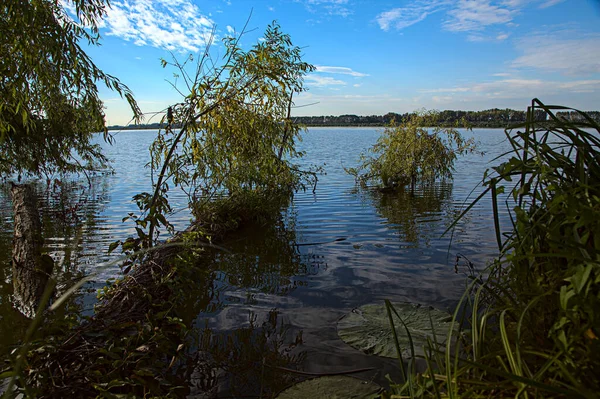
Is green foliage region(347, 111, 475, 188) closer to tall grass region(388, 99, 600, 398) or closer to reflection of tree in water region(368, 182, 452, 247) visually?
reflection of tree in water region(368, 182, 452, 247)

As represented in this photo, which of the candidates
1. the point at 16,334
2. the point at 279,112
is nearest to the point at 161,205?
Answer: the point at 16,334

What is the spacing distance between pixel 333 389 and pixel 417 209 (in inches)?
376

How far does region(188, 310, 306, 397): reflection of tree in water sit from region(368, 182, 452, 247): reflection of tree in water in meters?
4.77

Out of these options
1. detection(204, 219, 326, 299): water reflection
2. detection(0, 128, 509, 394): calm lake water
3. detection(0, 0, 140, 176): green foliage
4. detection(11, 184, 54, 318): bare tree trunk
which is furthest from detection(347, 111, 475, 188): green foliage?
detection(11, 184, 54, 318): bare tree trunk

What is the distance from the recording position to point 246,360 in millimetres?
4027

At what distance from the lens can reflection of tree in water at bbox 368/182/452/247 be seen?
927 cm

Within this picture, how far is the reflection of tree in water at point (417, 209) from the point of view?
30.4 ft

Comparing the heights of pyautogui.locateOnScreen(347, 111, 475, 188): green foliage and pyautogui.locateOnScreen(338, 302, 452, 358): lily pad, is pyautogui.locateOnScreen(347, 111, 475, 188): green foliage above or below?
above

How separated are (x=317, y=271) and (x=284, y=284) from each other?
2.68ft

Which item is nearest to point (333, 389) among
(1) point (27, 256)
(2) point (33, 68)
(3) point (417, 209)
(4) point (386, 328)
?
(4) point (386, 328)

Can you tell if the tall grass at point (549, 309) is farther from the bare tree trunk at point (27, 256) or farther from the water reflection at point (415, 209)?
the water reflection at point (415, 209)

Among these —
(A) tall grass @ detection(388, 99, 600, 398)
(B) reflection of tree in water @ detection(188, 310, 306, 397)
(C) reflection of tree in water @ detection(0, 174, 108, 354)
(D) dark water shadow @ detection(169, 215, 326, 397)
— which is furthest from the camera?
(C) reflection of tree in water @ detection(0, 174, 108, 354)

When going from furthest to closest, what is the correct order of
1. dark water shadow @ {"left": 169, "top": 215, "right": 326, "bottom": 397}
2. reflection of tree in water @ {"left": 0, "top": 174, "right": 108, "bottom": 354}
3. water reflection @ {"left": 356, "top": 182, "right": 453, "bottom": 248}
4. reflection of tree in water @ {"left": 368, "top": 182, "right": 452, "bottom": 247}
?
1. reflection of tree in water @ {"left": 368, "top": 182, "right": 452, "bottom": 247}
2. water reflection @ {"left": 356, "top": 182, "right": 453, "bottom": 248}
3. reflection of tree in water @ {"left": 0, "top": 174, "right": 108, "bottom": 354}
4. dark water shadow @ {"left": 169, "top": 215, "right": 326, "bottom": 397}

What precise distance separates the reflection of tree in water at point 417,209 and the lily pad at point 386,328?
344 centimetres
